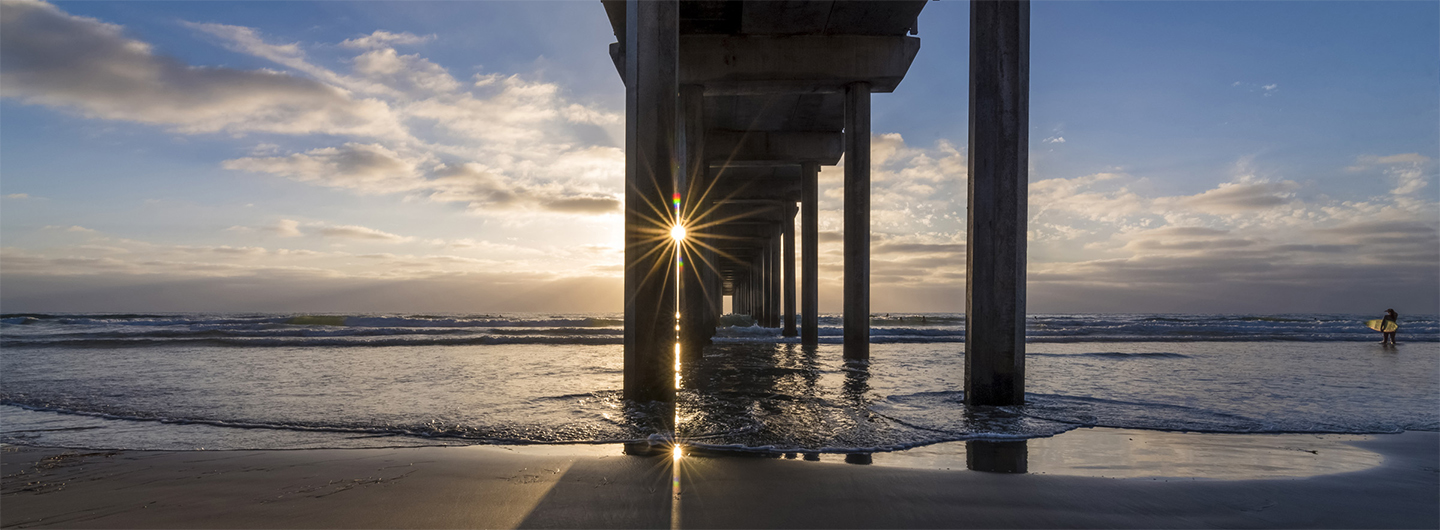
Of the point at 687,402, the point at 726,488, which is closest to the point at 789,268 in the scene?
the point at 687,402

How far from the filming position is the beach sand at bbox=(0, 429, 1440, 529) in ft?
9.11

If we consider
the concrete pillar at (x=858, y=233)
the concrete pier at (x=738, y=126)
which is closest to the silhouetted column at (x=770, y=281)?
the concrete pier at (x=738, y=126)

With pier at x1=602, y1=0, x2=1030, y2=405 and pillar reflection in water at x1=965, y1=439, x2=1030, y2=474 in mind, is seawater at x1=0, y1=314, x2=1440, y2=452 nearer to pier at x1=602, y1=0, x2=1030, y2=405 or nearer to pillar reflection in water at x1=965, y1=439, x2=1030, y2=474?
pillar reflection in water at x1=965, y1=439, x2=1030, y2=474

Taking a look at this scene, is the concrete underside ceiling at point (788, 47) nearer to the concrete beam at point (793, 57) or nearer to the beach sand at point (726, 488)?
the concrete beam at point (793, 57)

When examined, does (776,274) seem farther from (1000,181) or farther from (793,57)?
(1000,181)

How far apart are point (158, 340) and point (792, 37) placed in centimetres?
2238

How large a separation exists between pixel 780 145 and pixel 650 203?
1328 cm

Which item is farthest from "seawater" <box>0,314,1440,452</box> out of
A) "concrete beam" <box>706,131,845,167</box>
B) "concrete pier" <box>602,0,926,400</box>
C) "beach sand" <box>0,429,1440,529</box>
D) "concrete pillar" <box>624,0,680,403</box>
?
"concrete beam" <box>706,131,845,167</box>

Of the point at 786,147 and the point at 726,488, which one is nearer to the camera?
the point at 726,488

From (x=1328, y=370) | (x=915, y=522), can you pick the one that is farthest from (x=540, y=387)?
(x=1328, y=370)

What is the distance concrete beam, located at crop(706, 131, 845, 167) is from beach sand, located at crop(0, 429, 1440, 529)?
15.3 meters

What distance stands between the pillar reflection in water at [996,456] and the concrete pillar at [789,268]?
60.3 ft

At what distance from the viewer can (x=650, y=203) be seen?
6457 mm

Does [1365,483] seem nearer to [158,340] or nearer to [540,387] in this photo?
[540,387]
